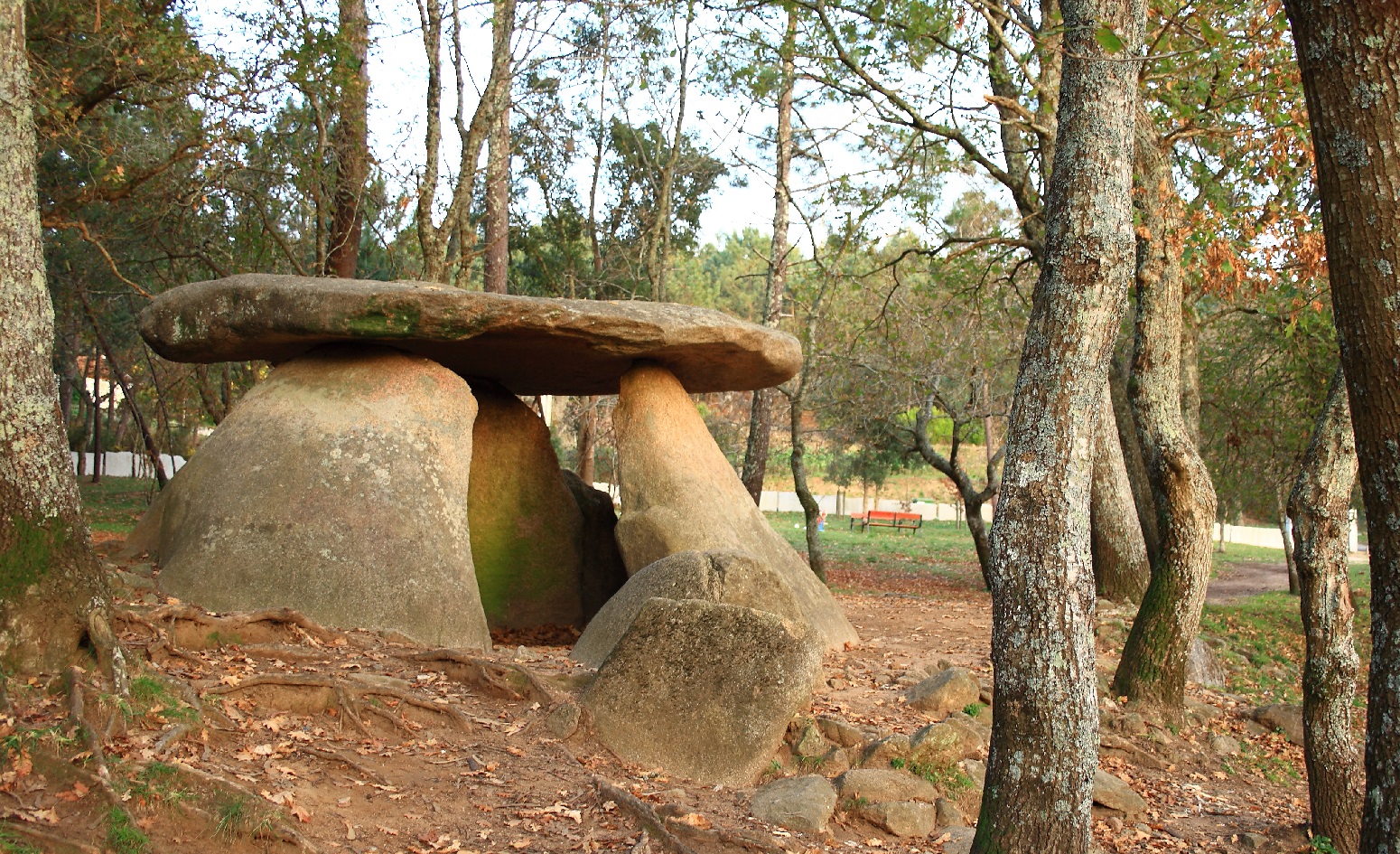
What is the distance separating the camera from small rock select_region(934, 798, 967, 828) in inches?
227

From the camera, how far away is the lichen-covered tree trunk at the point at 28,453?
441 cm

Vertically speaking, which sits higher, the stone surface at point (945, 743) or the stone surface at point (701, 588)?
the stone surface at point (701, 588)

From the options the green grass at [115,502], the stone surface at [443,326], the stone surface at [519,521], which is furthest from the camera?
the green grass at [115,502]

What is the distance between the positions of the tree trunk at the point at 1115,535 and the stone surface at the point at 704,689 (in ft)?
21.4

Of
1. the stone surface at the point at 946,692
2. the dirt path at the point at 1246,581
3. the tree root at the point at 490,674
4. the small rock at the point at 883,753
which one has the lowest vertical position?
the dirt path at the point at 1246,581

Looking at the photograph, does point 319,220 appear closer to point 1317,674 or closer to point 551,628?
point 551,628

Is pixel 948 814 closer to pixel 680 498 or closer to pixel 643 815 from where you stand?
pixel 643 815

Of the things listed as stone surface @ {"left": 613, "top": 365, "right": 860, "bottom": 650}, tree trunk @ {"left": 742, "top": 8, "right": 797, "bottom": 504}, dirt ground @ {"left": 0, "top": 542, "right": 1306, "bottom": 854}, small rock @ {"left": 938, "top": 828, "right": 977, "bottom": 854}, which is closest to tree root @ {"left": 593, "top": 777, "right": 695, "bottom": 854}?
dirt ground @ {"left": 0, "top": 542, "right": 1306, "bottom": 854}

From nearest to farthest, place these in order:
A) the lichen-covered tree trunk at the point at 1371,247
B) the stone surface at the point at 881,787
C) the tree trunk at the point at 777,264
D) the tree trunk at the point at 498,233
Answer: the lichen-covered tree trunk at the point at 1371,247 < the stone surface at the point at 881,787 < the tree trunk at the point at 777,264 < the tree trunk at the point at 498,233

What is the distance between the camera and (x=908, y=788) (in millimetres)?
5820

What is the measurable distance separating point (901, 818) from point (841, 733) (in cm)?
83

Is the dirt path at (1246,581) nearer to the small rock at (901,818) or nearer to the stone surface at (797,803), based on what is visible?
the small rock at (901,818)

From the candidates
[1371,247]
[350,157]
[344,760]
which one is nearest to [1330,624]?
[1371,247]

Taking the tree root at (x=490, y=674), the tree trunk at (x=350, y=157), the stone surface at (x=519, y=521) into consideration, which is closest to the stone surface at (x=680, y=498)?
the stone surface at (x=519, y=521)
